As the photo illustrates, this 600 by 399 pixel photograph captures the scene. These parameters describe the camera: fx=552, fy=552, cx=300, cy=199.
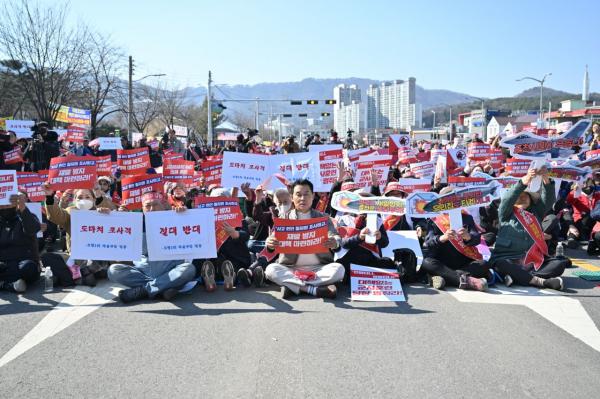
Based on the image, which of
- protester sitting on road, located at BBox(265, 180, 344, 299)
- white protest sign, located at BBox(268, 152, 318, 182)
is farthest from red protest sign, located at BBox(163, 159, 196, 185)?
protester sitting on road, located at BBox(265, 180, 344, 299)

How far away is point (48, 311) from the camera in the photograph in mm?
5742

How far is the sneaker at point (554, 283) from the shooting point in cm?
636

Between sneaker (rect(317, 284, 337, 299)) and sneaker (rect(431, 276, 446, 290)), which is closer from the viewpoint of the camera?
sneaker (rect(317, 284, 337, 299))

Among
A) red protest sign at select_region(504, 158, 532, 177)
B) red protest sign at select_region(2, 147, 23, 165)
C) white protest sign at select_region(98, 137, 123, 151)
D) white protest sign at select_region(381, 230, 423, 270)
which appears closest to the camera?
white protest sign at select_region(381, 230, 423, 270)

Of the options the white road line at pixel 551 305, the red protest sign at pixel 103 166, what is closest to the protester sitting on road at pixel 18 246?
the red protest sign at pixel 103 166

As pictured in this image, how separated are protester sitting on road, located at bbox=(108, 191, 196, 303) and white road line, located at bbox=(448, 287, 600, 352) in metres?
3.11

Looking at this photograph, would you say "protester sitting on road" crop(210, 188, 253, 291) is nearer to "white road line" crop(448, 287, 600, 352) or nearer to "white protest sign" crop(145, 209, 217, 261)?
"white protest sign" crop(145, 209, 217, 261)

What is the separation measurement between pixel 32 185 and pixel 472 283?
692cm

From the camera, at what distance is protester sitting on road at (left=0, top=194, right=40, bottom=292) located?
6.52 metres

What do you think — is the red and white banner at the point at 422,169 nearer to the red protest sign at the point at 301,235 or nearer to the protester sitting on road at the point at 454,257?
the protester sitting on road at the point at 454,257

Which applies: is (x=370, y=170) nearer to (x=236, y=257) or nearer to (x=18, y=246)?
(x=236, y=257)

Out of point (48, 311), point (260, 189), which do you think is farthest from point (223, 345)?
point (260, 189)

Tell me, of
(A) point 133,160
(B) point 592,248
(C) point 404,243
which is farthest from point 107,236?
(B) point 592,248

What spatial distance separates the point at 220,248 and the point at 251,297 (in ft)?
3.50
